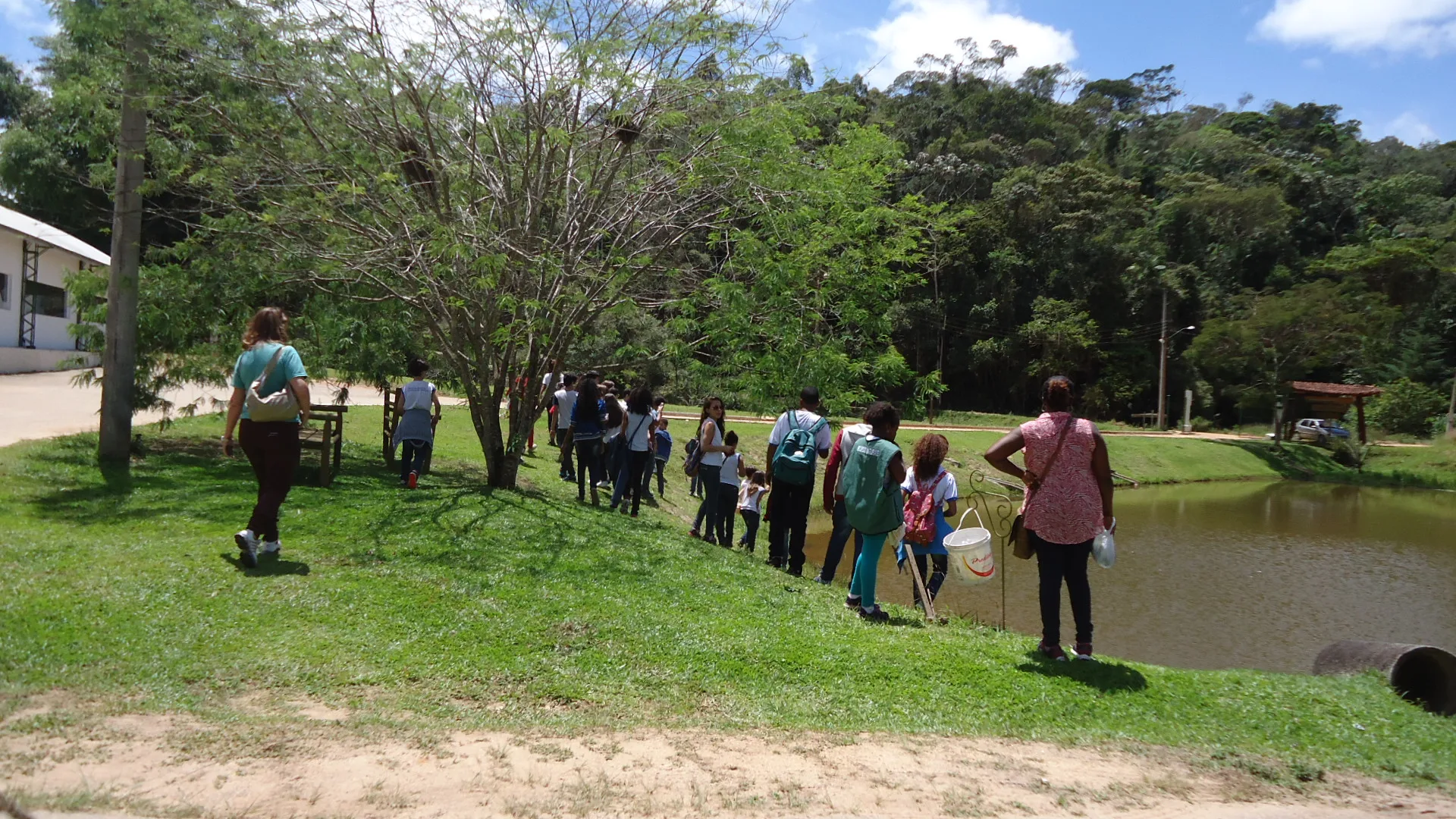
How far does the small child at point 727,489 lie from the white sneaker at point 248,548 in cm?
545

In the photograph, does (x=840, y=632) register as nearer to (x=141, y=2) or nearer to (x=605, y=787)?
(x=605, y=787)

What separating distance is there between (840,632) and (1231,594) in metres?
9.84

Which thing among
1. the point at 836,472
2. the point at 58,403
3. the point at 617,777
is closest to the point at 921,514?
the point at 836,472

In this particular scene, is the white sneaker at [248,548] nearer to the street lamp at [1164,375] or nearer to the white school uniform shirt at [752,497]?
the white school uniform shirt at [752,497]

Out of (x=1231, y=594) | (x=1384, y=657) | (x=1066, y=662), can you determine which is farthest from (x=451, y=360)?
(x=1231, y=594)

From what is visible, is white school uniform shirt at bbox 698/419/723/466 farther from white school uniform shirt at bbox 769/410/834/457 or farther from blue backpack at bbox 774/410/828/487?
blue backpack at bbox 774/410/828/487

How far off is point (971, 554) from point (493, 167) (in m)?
7.95

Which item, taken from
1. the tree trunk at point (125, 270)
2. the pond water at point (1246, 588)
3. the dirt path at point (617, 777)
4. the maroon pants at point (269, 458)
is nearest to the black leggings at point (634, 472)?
the pond water at point (1246, 588)

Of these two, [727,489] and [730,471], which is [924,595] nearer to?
[730,471]

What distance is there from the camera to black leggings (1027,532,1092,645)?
243 inches

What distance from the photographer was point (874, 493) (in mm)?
7223

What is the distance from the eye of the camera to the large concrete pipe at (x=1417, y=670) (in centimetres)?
684

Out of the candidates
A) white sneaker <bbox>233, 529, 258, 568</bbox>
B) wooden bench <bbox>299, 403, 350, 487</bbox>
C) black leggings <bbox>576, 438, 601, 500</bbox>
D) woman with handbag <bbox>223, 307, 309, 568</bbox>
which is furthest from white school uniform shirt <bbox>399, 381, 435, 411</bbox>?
white sneaker <bbox>233, 529, 258, 568</bbox>

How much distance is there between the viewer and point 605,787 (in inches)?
157
